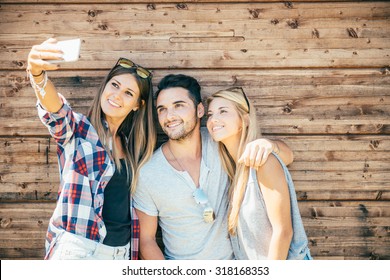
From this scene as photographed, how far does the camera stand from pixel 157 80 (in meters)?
2.15

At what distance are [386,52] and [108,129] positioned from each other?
1.51 metres

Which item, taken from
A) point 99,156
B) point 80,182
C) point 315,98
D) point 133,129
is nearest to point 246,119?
point 315,98

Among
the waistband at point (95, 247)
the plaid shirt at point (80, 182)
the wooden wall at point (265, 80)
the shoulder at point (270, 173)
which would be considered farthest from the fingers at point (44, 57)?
the shoulder at point (270, 173)

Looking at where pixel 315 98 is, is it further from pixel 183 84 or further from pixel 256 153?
pixel 183 84

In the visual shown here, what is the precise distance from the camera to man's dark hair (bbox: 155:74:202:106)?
6.64 feet

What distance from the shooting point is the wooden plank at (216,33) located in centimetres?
214

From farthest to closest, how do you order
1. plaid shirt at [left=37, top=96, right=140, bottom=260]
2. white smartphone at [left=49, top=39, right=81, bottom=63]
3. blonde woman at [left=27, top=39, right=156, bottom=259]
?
1. plaid shirt at [left=37, top=96, right=140, bottom=260]
2. blonde woman at [left=27, top=39, right=156, bottom=259]
3. white smartphone at [left=49, top=39, right=81, bottom=63]

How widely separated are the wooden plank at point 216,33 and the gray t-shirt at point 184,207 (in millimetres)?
585

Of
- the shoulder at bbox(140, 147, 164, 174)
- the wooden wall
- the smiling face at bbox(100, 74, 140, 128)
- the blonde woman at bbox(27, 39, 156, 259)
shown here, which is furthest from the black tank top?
the wooden wall

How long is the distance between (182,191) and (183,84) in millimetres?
531

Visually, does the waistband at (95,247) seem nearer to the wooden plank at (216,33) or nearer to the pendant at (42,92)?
the pendant at (42,92)

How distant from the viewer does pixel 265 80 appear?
2170mm

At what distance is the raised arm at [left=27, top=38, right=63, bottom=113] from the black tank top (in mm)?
468

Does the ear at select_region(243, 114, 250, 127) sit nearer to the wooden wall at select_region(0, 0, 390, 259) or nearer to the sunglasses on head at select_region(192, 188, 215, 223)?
the wooden wall at select_region(0, 0, 390, 259)
